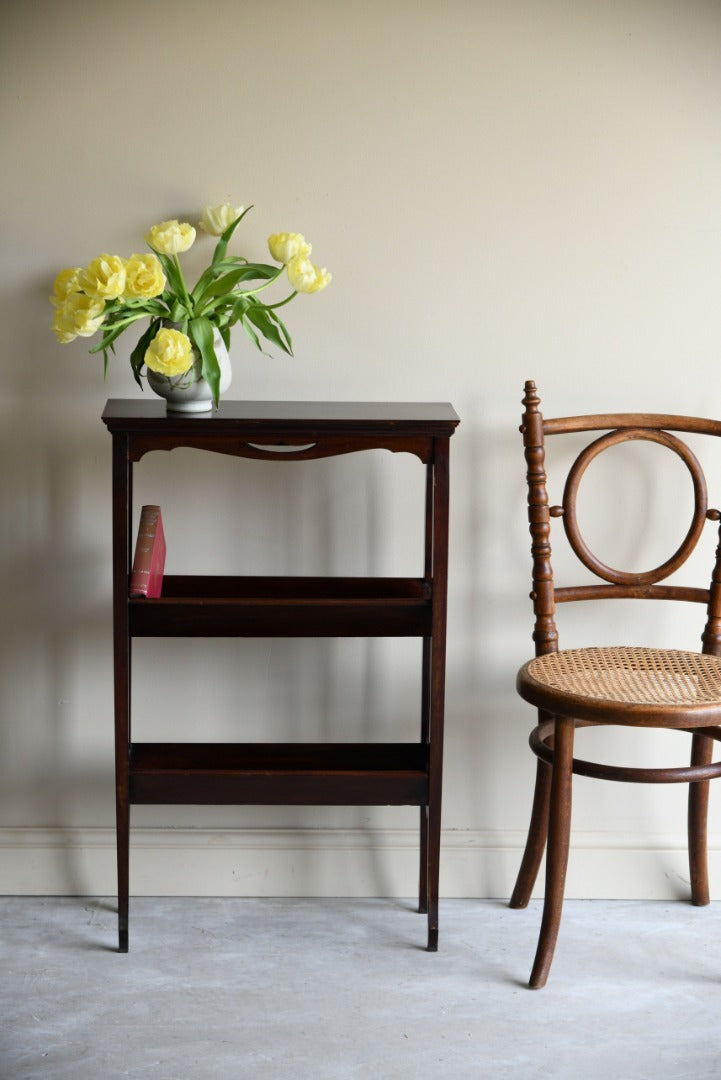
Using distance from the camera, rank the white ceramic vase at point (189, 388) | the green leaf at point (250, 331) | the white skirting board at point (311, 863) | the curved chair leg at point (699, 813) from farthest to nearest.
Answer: the white skirting board at point (311, 863) → the curved chair leg at point (699, 813) → the green leaf at point (250, 331) → the white ceramic vase at point (189, 388)

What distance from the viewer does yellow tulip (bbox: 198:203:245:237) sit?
230cm

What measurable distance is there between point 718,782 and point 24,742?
1.57m

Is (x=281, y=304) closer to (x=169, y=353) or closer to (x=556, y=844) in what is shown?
(x=169, y=353)

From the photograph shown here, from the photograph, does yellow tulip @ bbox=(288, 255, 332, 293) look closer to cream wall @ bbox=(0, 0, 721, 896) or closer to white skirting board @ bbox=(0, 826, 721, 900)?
cream wall @ bbox=(0, 0, 721, 896)

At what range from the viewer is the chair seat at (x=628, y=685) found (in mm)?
1939

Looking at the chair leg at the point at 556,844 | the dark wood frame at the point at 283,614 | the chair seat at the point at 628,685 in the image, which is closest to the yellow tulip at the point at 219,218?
the dark wood frame at the point at 283,614

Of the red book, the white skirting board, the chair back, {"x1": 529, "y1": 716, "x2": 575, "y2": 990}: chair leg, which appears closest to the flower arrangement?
the red book

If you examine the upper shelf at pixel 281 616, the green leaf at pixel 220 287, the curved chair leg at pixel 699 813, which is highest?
the green leaf at pixel 220 287

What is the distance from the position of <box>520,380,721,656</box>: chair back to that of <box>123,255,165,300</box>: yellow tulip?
0.77 meters

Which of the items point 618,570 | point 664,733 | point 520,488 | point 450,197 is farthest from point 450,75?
point 664,733

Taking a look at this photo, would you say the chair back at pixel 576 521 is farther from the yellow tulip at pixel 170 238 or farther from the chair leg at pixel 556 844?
the yellow tulip at pixel 170 238

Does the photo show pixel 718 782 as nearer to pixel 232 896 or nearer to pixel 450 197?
pixel 232 896

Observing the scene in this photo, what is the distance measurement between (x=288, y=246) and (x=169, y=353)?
0.35m

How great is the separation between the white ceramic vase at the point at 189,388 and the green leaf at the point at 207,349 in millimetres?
15
